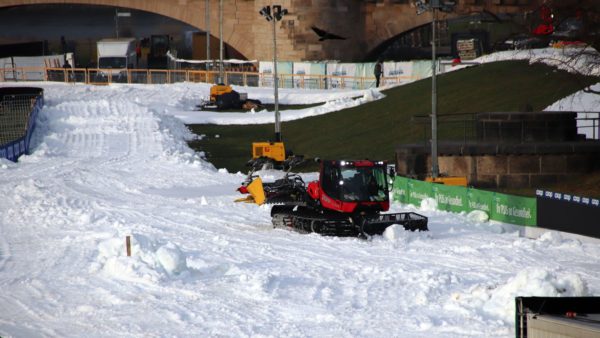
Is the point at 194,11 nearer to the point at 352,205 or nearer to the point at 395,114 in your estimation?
the point at 395,114

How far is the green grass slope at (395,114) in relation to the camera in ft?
165

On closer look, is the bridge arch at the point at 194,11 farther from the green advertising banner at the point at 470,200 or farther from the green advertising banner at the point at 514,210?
the green advertising banner at the point at 514,210

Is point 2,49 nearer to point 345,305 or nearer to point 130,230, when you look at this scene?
point 130,230

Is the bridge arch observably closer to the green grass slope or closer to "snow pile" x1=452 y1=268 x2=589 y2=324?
the green grass slope

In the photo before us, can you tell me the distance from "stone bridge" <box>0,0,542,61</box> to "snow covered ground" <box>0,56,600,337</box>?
4943cm

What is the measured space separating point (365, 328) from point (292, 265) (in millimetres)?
5909

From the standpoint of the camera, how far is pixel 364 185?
2947 cm

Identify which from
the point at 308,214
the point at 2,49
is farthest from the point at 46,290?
the point at 2,49

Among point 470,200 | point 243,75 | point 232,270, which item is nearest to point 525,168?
point 470,200

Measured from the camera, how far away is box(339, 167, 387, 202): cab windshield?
29.4 metres

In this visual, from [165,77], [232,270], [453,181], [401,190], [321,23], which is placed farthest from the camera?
[321,23]

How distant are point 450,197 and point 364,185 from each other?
4472 millimetres

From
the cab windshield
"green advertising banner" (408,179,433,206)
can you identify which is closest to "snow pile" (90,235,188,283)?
the cab windshield

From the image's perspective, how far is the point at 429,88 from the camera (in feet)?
198
